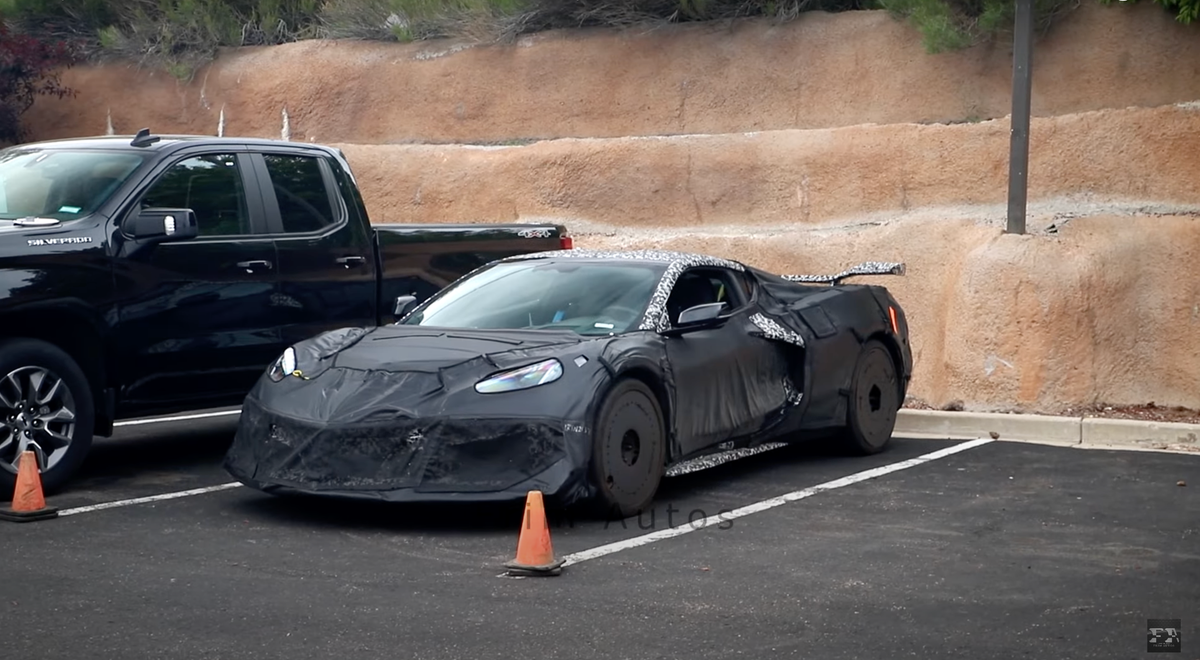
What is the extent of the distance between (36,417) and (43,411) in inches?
2.2

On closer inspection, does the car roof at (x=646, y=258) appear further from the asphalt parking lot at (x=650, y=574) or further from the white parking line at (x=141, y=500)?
the white parking line at (x=141, y=500)

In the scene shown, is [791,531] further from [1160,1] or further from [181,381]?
[1160,1]

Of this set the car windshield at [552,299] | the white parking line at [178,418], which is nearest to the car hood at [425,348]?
the car windshield at [552,299]

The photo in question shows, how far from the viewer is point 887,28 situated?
18.2 meters

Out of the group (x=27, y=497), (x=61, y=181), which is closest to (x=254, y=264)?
(x=61, y=181)

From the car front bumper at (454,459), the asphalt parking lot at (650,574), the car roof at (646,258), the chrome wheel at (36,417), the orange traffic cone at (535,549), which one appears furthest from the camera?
the car roof at (646,258)

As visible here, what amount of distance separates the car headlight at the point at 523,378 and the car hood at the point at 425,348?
3.3 inches

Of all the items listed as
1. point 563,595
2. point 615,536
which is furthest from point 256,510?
point 563,595

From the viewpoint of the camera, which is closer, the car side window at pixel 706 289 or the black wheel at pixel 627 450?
the black wheel at pixel 627 450

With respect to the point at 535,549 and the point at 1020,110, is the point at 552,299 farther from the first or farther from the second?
the point at 1020,110

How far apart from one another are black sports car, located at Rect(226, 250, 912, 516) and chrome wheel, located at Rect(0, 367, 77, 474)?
112 cm

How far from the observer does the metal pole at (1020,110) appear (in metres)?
13.0

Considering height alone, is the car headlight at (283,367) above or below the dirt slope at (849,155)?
below

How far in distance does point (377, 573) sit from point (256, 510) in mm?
1799
